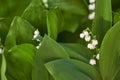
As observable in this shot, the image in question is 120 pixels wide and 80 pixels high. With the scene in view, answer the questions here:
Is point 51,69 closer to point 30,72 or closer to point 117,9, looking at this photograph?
point 30,72

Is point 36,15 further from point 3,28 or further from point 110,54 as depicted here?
point 110,54

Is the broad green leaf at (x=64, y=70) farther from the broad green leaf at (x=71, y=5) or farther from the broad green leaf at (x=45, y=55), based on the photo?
the broad green leaf at (x=71, y=5)

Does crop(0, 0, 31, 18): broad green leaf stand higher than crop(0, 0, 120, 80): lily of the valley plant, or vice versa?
crop(0, 0, 31, 18): broad green leaf

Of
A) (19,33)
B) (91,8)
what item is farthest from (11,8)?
(91,8)

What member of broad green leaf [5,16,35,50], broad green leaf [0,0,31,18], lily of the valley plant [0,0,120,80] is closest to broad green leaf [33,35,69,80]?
lily of the valley plant [0,0,120,80]

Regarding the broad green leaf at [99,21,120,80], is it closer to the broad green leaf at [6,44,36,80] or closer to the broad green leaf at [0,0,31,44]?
the broad green leaf at [6,44,36,80]

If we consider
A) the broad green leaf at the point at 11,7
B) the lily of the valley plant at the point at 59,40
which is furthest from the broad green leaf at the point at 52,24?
the broad green leaf at the point at 11,7
